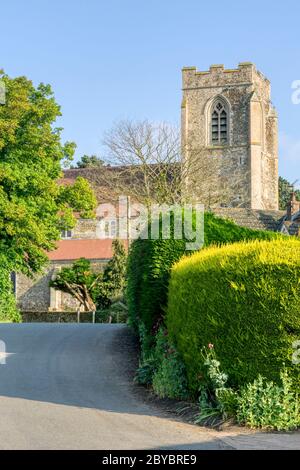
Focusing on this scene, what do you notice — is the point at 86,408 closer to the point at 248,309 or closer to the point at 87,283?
the point at 248,309

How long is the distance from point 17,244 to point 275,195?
2068 inches

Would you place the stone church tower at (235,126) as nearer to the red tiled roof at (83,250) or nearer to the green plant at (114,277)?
the red tiled roof at (83,250)

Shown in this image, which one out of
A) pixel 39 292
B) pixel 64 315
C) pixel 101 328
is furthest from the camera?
pixel 39 292

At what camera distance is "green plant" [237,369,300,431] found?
407 inches

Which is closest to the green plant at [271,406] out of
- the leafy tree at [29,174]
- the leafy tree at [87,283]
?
the leafy tree at [29,174]

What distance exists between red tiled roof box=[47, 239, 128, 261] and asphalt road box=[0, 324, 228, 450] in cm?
4265

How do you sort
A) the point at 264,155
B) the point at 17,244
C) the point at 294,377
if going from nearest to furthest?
the point at 294,377 < the point at 17,244 < the point at 264,155

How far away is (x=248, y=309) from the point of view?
10.6 m

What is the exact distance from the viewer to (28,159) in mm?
37906

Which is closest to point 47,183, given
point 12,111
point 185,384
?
point 12,111

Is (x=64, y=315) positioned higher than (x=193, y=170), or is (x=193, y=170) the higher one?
(x=193, y=170)

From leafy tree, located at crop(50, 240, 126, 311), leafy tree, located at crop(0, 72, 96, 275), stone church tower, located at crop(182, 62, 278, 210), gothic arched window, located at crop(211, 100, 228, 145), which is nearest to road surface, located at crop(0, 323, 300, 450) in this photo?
leafy tree, located at crop(0, 72, 96, 275)

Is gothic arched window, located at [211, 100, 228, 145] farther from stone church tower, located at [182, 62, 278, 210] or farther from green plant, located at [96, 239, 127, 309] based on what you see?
green plant, located at [96, 239, 127, 309]
